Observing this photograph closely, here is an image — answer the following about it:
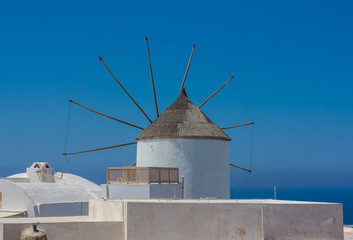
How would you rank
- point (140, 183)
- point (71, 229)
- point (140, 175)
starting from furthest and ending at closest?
point (140, 175), point (140, 183), point (71, 229)

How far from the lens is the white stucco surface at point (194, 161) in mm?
27188

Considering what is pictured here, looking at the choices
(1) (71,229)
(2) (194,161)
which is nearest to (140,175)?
(2) (194,161)

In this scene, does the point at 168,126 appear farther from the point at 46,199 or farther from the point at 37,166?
the point at 37,166

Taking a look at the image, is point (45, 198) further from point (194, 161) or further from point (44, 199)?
point (194, 161)

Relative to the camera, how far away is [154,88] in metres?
32.8

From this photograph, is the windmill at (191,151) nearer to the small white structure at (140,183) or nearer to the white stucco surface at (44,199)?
the small white structure at (140,183)

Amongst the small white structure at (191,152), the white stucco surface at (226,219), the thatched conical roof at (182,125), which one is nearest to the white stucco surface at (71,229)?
the white stucco surface at (226,219)

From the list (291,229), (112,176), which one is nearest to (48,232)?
(291,229)

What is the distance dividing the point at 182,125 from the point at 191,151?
142 cm

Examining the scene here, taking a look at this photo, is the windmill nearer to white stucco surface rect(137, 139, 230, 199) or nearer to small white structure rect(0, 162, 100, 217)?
white stucco surface rect(137, 139, 230, 199)

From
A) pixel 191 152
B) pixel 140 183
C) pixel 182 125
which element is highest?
pixel 182 125

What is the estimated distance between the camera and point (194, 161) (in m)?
27.3

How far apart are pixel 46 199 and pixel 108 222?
12.6 m

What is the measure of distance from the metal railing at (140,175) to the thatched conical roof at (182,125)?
2.25 m
